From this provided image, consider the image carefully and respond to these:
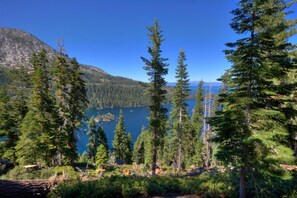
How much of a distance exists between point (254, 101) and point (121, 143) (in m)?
44.1

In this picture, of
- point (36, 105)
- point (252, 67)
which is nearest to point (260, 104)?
point (252, 67)

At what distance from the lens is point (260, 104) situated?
7.55 m

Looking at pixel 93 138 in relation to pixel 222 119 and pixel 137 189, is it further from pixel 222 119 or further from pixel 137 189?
pixel 222 119

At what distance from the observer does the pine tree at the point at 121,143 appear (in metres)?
47.7

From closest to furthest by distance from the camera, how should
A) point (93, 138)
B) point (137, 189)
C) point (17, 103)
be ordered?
point (137, 189), point (17, 103), point (93, 138)

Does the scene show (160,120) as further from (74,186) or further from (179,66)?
(74,186)

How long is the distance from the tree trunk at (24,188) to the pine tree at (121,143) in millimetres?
37313

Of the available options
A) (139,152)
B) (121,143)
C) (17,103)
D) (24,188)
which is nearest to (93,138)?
(121,143)

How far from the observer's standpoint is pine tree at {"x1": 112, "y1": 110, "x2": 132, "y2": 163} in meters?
47.7

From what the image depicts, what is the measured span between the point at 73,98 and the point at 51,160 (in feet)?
29.0

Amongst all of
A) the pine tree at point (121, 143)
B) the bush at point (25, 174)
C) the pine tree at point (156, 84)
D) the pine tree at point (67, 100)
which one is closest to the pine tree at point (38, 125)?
the pine tree at point (67, 100)

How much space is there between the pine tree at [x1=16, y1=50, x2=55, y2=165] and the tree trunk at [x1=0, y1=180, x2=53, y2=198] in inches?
501

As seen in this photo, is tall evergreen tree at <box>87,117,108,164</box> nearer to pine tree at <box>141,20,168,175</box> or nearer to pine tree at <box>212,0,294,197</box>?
pine tree at <box>141,20,168,175</box>

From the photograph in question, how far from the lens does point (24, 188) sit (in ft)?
28.2
